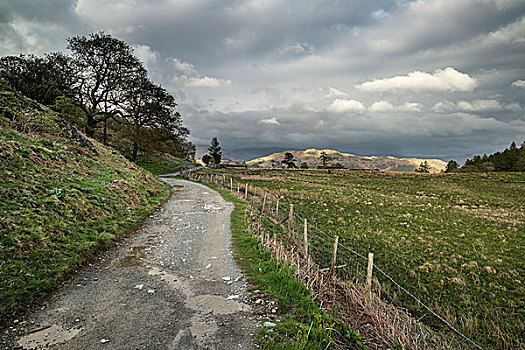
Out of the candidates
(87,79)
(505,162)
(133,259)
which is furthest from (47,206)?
(505,162)

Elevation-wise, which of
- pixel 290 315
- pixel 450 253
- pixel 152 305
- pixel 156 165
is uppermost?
pixel 156 165

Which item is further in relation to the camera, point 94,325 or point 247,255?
point 247,255

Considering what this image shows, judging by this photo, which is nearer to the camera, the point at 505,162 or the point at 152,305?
the point at 152,305

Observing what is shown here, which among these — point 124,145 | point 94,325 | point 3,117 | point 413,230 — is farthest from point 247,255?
point 124,145

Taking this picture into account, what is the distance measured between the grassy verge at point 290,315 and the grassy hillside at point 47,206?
17.6 ft

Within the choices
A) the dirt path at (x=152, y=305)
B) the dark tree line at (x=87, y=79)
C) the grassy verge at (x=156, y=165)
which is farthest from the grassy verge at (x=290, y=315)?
the grassy verge at (x=156, y=165)

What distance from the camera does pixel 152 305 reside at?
584 centimetres

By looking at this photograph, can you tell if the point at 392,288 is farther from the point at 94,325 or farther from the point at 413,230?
the point at 94,325

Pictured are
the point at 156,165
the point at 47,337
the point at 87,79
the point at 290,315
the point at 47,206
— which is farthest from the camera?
the point at 156,165

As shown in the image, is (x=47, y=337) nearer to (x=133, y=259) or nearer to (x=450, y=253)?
(x=133, y=259)

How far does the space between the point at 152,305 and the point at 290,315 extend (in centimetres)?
340

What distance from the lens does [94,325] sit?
500cm

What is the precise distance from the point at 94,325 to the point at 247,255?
553 cm

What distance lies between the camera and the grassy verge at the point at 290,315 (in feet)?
16.0
